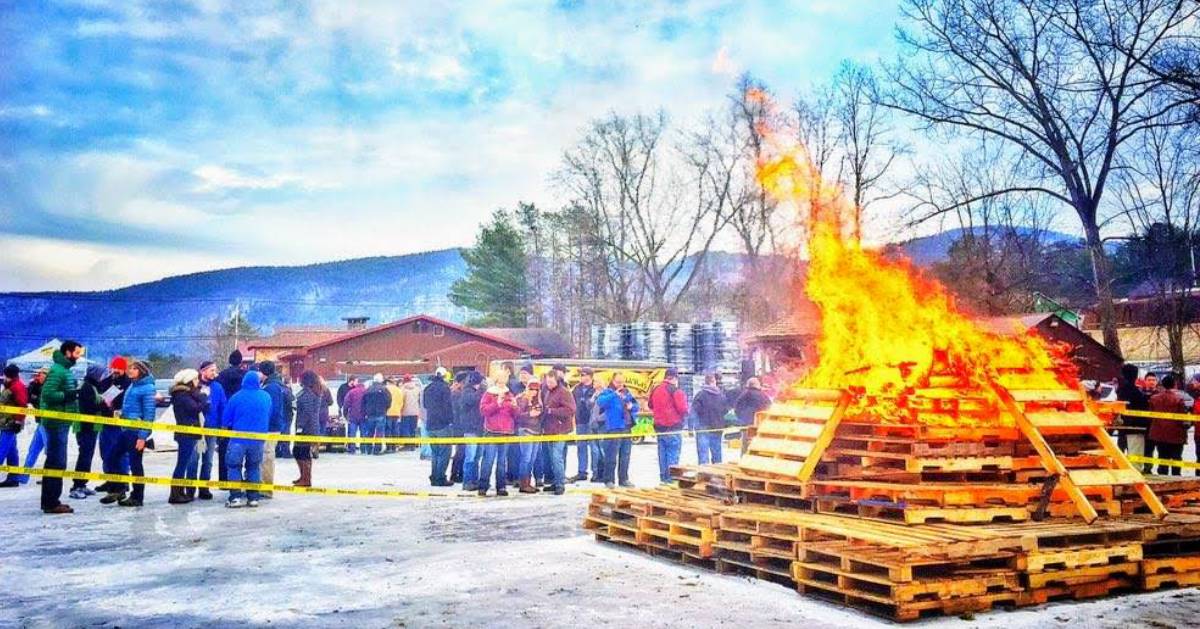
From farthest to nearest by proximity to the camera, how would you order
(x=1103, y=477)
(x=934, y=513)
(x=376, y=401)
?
(x=376, y=401) < (x=1103, y=477) < (x=934, y=513)

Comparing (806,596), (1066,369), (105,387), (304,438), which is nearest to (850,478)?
(806,596)

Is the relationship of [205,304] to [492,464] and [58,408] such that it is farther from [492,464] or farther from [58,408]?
[492,464]

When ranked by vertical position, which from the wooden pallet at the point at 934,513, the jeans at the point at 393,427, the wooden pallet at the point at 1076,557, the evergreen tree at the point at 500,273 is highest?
the evergreen tree at the point at 500,273

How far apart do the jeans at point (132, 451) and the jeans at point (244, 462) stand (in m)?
1.15

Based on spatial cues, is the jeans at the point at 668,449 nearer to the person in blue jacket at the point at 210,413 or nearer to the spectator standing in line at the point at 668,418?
the spectator standing in line at the point at 668,418

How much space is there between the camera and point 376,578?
737cm

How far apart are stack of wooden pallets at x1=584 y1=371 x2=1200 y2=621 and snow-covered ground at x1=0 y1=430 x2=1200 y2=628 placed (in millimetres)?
210

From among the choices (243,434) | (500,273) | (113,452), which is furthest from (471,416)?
(500,273)

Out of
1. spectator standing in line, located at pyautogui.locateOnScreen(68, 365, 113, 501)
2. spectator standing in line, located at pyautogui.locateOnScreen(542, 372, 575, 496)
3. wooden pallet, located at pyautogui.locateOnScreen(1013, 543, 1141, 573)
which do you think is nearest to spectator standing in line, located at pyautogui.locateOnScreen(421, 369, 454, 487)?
spectator standing in line, located at pyautogui.locateOnScreen(542, 372, 575, 496)

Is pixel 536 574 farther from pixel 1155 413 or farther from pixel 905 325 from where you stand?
pixel 1155 413

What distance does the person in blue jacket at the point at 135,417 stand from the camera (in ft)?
37.3

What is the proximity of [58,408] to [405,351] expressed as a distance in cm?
4610

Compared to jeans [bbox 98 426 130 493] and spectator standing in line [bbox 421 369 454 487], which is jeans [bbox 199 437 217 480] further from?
spectator standing in line [bbox 421 369 454 487]

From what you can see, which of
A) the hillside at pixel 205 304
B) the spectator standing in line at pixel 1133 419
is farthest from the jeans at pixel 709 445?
the hillside at pixel 205 304
